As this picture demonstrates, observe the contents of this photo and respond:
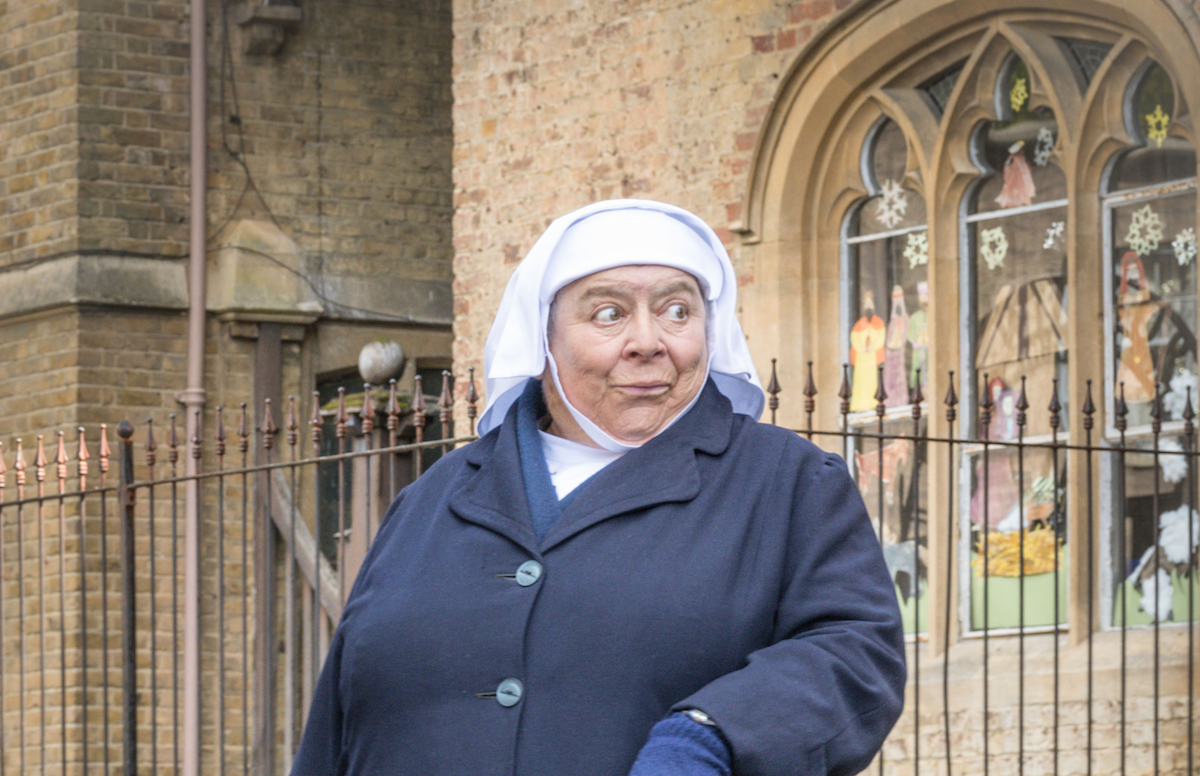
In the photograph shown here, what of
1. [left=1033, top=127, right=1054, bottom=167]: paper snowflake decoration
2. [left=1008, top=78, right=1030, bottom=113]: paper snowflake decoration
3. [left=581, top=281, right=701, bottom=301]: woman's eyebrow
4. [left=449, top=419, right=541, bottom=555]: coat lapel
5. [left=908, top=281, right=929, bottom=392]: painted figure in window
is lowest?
[left=449, top=419, right=541, bottom=555]: coat lapel

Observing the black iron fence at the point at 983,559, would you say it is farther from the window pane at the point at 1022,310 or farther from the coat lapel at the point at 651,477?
the coat lapel at the point at 651,477

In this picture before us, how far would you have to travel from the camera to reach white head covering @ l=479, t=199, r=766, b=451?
251 centimetres

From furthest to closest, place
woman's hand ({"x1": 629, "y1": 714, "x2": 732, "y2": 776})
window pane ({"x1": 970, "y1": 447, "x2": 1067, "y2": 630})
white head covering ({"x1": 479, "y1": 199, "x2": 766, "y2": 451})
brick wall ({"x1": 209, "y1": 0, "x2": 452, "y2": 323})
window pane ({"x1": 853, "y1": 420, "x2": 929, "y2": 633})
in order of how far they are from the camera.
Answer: brick wall ({"x1": 209, "y1": 0, "x2": 452, "y2": 323}) → window pane ({"x1": 853, "y1": 420, "x2": 929, "y2": 633}) → window pane ({"x1": 970, "y1": 447, "x2": 1067, "y2": 630}) → white head covering ({"x1": 479, "y1": 199, "x2": 766, "y2": 451}) → woman's hand ({"x1": 629, "y1": 714, "x2": 732, "y2": 776})

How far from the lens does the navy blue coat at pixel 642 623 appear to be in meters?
2.17

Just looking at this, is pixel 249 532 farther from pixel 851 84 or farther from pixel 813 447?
pixel 813 447

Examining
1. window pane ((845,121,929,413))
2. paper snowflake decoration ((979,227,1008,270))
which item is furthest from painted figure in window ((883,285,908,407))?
paper snowflake decoration ((979,227,1008,270))

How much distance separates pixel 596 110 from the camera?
7.71m

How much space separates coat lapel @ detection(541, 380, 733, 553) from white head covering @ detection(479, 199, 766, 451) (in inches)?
1.9

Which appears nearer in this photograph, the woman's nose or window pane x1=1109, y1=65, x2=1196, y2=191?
the woman's nose

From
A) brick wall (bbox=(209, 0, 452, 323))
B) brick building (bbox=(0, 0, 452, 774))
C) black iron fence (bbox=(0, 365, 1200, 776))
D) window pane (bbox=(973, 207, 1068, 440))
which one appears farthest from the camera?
brick wall (bbox=(209, 0, 452, 323))

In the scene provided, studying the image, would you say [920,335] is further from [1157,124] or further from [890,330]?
[1157,124]

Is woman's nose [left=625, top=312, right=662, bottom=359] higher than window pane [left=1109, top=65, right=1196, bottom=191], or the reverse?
window pane [left=1109, top=65, right=1196, bottom=191]

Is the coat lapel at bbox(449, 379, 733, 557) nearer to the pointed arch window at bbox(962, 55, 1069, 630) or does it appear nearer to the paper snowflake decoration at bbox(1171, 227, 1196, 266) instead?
the paper snowflake decoration at bbox(1171, 227, 1196, 266)

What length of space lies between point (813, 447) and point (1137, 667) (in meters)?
3.81
